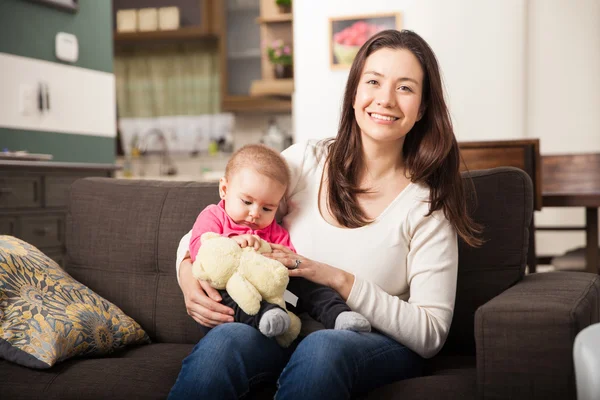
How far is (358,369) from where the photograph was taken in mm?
1538

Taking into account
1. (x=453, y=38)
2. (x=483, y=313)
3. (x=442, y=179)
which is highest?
(x=453, y=38)

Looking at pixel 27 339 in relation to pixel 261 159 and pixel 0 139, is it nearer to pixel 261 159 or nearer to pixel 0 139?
pixel 261 159

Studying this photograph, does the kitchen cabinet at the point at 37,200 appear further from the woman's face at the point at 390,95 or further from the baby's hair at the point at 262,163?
the woman's face at the point at 390,95

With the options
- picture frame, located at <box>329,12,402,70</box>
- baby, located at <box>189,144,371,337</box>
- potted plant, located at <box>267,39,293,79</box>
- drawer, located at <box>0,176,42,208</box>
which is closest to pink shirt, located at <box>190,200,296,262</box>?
baby, located at <box>189,144,371,337</box>

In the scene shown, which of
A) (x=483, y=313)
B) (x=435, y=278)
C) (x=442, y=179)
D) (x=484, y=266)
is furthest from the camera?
(x=484, y=266)

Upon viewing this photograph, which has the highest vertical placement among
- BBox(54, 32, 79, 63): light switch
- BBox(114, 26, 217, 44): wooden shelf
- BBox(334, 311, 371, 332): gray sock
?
BBox(114, 26, 217, 44): wooden shelf

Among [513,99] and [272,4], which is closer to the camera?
[513,99]

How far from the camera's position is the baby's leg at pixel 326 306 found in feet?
5.26

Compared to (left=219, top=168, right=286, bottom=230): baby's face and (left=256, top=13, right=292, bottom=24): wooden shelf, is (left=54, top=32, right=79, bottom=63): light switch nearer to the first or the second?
(left=256, top=13, right=292, bottom=24): wooden shelf

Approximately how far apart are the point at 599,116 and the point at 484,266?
11.5ft

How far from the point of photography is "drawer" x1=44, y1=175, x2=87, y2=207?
3457 mm

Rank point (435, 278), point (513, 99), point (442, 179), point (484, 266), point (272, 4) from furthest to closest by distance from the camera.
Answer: point (272, 4)
point (513, 99)
point (484, 266)
point (442, 179)
point (435, 278)

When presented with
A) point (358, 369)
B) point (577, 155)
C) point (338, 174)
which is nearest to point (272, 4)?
point (577, 155)

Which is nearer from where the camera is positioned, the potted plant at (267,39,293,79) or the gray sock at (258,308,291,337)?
the gray sock at (258,308,291,337)
